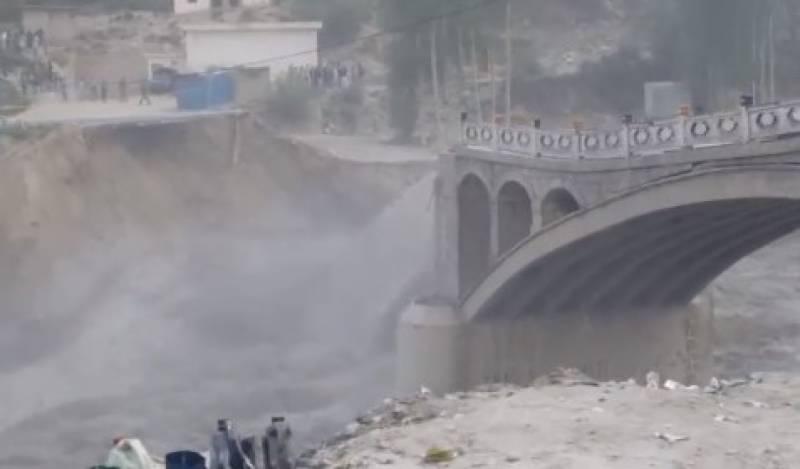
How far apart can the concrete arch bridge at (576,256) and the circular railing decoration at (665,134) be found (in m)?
0.03

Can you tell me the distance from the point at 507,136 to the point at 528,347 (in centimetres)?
475

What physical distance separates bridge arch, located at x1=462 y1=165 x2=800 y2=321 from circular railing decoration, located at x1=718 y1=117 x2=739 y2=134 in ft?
2.24

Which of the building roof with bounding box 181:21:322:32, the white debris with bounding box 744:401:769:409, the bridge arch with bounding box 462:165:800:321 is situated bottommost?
the white debris with bounding box 744:401:769:409

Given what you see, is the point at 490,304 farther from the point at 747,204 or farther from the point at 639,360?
the point at 747,204

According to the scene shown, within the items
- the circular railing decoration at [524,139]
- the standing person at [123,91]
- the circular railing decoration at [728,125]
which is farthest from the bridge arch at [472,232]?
the standing person at [123,91]

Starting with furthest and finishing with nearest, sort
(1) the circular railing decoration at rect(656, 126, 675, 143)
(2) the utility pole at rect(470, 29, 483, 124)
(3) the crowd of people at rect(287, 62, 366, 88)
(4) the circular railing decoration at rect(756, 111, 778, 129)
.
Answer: (3) the crowd of people at rect(287, 62, 366, 88), (2) the utility pole at rect(470, 29, 483, 124), (1) the circular railing decoration at rect(656, 126, 675, 143), (4) the circular railing decoration at rect(756, 111, 778, 129)

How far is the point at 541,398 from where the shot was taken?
24.1 metres

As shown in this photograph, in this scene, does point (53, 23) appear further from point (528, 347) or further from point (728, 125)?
point (728, 125)

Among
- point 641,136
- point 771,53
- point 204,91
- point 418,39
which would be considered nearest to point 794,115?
point 641,136

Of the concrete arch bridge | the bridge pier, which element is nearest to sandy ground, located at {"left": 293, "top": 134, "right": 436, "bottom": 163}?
the concrete arch bridge

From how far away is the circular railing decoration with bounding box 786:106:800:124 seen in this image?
26.2 meters

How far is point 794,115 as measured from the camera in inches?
1038

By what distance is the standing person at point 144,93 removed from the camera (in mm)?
59344

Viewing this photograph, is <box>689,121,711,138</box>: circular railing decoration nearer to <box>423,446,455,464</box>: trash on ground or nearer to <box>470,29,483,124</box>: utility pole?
<box>423,446,455,464</box>: trash on ground
